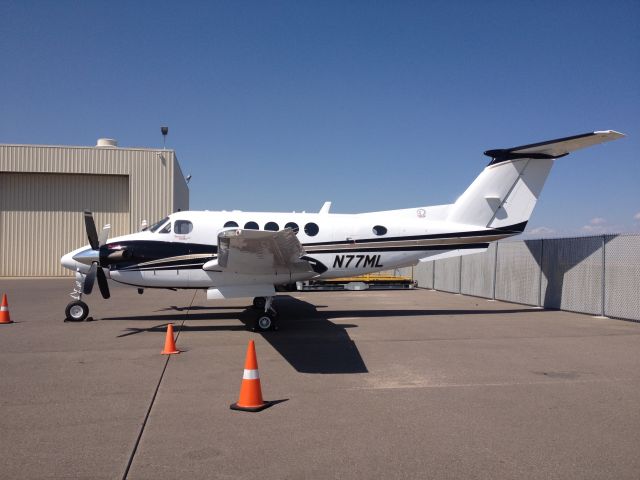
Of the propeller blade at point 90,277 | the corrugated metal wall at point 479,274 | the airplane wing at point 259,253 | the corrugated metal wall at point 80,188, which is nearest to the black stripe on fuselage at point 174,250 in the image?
the propeller blade at point 90,277

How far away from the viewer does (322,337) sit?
10836 mm

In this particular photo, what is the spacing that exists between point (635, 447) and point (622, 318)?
10.7 m

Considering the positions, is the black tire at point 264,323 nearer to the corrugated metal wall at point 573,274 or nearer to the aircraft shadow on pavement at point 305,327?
the aircraft shadow on pavement at point 305,327

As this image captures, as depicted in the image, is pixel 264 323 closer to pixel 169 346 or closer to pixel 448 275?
pixel 169 346

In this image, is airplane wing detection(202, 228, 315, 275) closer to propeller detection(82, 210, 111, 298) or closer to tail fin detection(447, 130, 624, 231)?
propeller detection(82, 210, 111, 298)

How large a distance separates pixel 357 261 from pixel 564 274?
7.45m

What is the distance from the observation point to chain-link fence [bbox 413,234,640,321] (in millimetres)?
14000

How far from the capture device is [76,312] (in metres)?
12.8

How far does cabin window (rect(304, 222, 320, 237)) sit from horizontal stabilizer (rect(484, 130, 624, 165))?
586 centimetres

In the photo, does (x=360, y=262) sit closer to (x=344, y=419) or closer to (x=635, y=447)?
(x=344, y=419)

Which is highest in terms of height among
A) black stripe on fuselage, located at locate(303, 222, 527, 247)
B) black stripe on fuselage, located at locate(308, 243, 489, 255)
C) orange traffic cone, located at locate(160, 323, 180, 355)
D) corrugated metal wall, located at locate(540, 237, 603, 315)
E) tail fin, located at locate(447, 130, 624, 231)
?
tail fin, located at locate(447, 130, 624, 231)

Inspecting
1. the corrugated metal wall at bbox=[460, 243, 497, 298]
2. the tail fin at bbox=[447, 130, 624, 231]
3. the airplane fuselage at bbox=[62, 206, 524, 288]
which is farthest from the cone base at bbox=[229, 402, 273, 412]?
the corrugated metal wall at bbox=[460, 243, 497, 298]

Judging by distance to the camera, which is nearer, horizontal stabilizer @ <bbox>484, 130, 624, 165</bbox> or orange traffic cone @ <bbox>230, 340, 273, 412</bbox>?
orange traffic cone @ <bbox>230, 340, 273, 412</bbox>

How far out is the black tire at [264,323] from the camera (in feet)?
37.8
